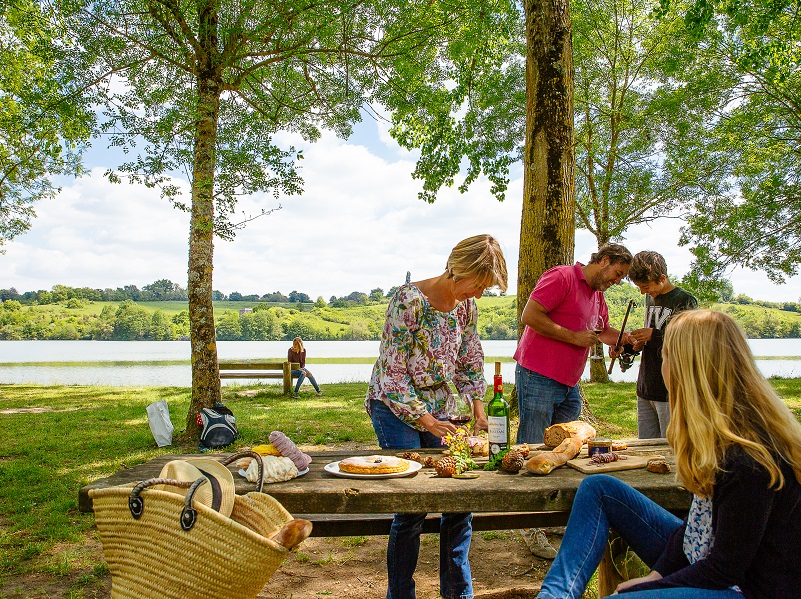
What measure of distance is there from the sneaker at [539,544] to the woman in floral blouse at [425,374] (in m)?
1.17

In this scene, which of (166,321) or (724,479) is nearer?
(724,479)

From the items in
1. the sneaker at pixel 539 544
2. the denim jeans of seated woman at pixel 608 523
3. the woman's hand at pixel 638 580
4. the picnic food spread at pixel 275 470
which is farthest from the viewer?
the sneaker at pixel 539 544

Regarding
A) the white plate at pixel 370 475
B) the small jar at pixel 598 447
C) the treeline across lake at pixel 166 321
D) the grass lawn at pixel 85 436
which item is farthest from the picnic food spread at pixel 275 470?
the treeline across lake at pixel 166 321

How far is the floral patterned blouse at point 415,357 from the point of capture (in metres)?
2.98

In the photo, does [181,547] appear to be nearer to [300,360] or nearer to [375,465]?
[375,465]

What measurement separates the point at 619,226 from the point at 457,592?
608 inches

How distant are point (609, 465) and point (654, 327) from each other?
173cm

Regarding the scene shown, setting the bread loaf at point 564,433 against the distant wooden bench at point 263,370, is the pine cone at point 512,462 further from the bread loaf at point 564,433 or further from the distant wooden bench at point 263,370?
the distant wooden bench at point 263,370

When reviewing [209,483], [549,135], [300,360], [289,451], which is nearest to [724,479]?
[209,483]

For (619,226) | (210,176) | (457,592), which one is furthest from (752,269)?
(457,592)

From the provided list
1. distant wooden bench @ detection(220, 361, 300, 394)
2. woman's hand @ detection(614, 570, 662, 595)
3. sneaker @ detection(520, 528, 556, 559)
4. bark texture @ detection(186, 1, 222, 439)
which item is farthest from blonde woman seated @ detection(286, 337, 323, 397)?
woman's hand @ detection(614, 570, 662, 595)

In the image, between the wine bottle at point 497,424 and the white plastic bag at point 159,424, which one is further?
the white plastic bag at point 159,424

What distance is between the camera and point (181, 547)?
186 centimetres

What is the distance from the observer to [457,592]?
3029 mm
